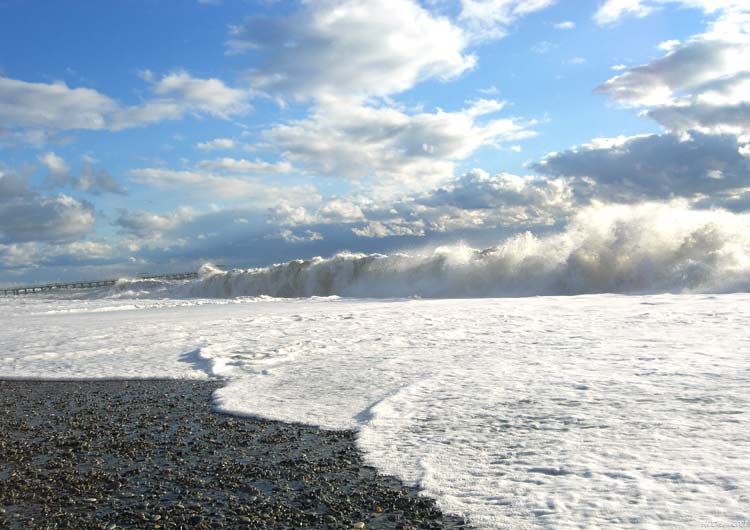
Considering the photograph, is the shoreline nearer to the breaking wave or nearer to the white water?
the white water

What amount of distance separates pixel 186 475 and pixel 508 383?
430 cm

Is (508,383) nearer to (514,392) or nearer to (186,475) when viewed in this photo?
(514,392)

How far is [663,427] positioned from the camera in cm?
561

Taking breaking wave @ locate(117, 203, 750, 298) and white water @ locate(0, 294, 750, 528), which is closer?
white water @ locate(0, 294, 750, 528)

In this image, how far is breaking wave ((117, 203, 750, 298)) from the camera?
76.1 ft

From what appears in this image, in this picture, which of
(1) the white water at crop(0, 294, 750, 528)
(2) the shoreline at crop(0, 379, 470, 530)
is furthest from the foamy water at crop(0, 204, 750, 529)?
(2) the shoreline at crop(0, 379, 470, 530)

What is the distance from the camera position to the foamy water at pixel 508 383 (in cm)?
435

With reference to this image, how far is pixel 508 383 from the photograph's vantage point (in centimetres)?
783

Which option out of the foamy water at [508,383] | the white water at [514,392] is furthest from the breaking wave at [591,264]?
the white water at [514,392]

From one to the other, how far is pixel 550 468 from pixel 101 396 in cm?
637

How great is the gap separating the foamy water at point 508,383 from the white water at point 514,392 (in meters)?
0.02

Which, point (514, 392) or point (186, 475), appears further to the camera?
point (514, 392)

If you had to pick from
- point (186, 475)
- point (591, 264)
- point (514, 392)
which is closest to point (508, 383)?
point (514, 392)

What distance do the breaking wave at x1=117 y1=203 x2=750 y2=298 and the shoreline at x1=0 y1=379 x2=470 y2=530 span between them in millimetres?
19568
